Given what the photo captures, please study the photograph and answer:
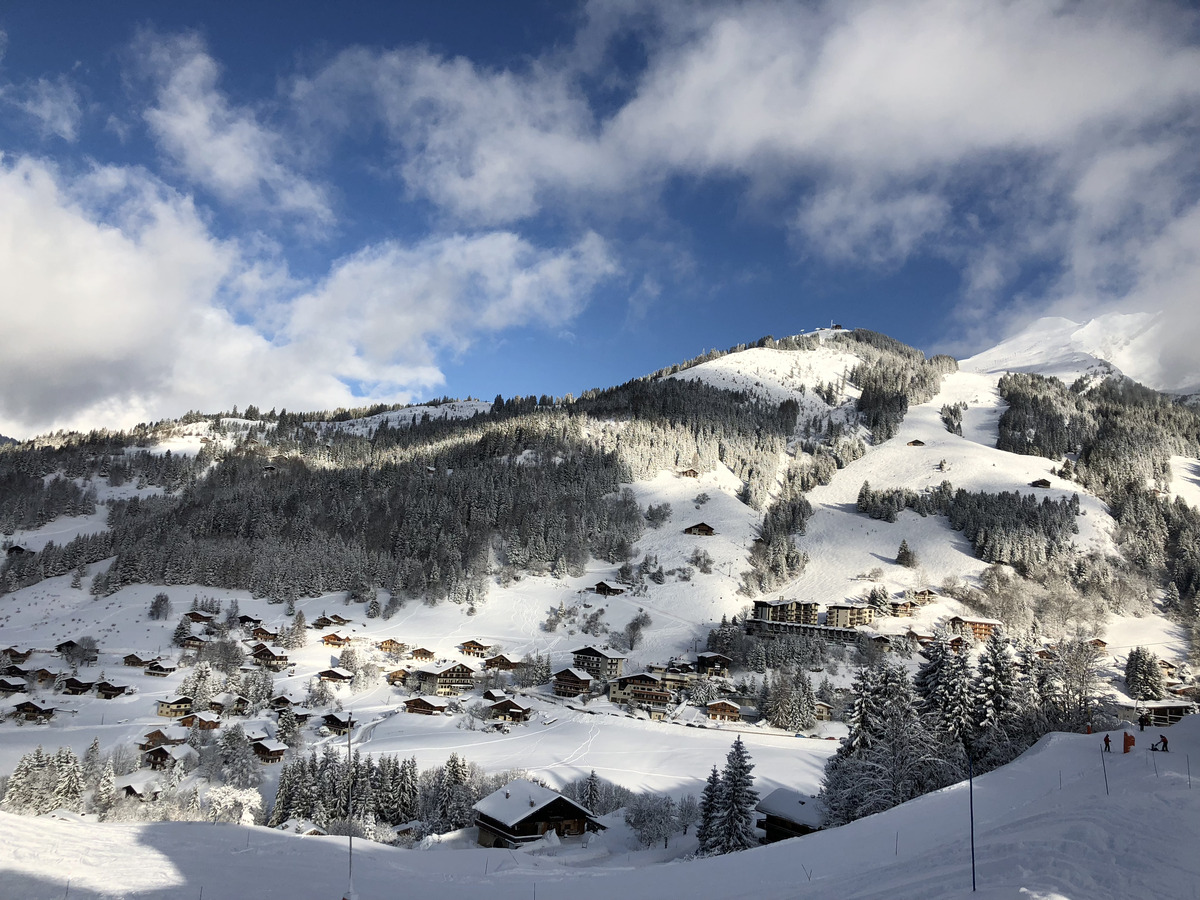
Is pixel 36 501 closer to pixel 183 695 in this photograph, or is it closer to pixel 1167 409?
pixel 183 695

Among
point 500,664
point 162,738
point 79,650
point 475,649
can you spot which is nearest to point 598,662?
point 500,664

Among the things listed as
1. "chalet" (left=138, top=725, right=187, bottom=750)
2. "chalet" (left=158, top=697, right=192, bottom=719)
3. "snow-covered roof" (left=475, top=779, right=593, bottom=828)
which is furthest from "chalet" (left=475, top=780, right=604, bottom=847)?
"chalet" (left=158, top=697, right=192, bottom=719)

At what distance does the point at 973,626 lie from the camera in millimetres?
87312

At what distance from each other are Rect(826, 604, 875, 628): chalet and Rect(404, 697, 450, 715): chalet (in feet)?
177

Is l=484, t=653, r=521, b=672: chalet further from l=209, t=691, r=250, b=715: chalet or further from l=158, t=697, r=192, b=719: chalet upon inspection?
l=158, t=697, r=192, b=719: chalet

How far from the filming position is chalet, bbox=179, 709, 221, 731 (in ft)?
178

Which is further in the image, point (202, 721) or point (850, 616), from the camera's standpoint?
point (850, 616)

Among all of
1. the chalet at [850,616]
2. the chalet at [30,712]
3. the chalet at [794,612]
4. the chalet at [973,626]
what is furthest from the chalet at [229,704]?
the chalet at [973,626]

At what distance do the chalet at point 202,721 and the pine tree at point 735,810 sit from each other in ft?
149

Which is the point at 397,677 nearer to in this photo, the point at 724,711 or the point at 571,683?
the point at 571,683

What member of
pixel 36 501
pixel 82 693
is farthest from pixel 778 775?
pixel 36 501

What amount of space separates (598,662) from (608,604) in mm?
18967

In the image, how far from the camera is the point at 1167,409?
158250 millimetres

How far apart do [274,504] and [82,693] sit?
232 ft
